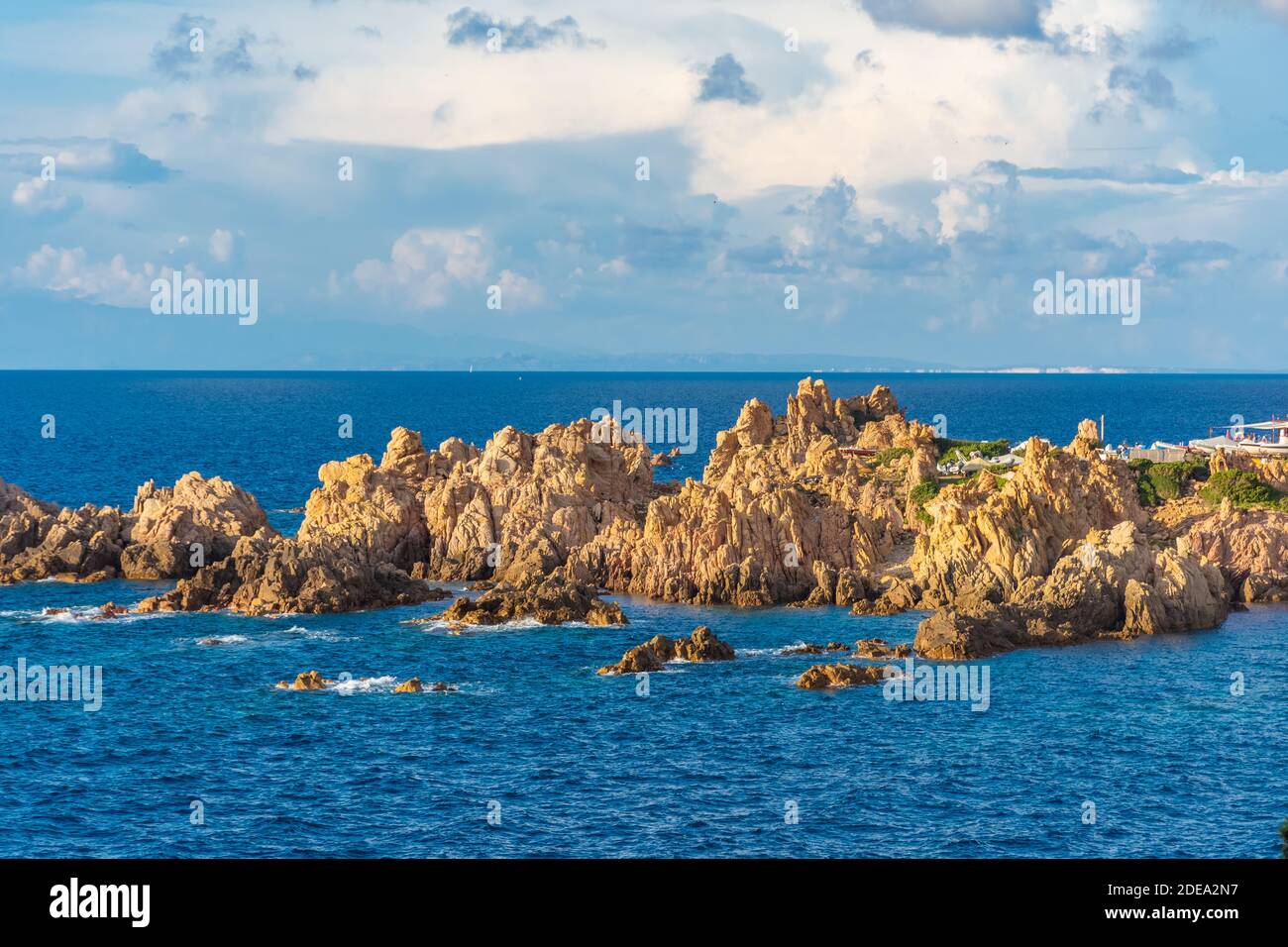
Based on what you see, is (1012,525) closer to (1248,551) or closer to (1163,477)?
(1248,551)

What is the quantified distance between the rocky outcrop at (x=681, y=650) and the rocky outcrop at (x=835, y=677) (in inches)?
248

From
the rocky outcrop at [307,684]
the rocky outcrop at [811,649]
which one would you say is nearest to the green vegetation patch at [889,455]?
the rocky outcrop at [811,649]

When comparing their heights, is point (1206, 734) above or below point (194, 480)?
below

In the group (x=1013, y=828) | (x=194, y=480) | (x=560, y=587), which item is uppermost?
(x=194, y=480)

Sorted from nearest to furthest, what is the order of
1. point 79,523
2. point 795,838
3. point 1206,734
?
point 795,838, point 1206,734, point 79,523

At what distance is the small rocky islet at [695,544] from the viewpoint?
84.8m

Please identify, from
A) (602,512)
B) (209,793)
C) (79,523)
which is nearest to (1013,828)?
(209,793)

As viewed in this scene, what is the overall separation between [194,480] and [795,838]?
2921 inches

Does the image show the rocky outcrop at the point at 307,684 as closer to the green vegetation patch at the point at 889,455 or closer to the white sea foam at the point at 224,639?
the white sea foam at the point at 224,639

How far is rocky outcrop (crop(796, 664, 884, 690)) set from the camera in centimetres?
7044

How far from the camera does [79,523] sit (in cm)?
10519

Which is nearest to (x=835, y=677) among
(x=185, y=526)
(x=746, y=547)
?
(x=746, y=547)

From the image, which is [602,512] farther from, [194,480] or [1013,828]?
[1013,828]

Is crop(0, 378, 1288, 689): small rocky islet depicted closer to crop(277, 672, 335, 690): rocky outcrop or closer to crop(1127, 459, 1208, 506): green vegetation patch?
crop(1127, 459, 1208, 506): green vegetation patch
